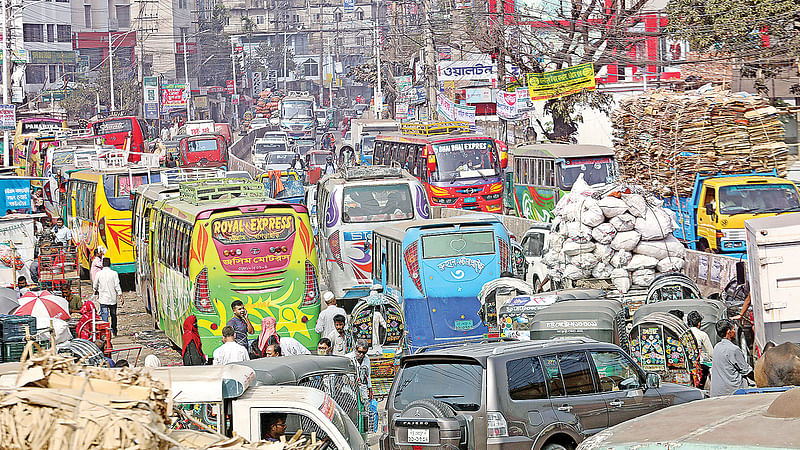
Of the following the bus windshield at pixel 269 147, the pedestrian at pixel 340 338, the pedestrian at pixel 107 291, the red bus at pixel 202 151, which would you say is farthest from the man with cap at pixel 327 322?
the bus windshield at pixel 269 147

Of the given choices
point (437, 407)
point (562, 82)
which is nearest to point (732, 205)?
point (437, 407)

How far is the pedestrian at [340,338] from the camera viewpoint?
50.2ft

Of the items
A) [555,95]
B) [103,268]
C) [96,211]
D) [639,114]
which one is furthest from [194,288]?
[555,95]

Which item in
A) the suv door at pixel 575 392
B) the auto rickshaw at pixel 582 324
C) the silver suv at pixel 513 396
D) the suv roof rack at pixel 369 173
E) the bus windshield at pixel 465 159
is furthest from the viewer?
the bus windshield at pixel 465 159

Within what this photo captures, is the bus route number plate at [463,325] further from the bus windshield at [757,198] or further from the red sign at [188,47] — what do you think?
the red sign at [188,47]

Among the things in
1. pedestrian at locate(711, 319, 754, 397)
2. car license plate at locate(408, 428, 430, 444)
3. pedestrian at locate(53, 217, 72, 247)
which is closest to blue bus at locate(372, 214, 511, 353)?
pedestrian at locate(711, 319, 754, 397)

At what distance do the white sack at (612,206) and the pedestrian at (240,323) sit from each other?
6015 mm

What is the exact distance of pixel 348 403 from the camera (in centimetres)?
1098

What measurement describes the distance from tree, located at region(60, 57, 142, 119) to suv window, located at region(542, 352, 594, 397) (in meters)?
94.9

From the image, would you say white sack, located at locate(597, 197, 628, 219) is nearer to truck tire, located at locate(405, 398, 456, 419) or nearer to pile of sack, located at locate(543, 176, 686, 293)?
pile of sack, located at locate(543, 176, 686, 293)

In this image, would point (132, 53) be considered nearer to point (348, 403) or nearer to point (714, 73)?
point (714, 73)

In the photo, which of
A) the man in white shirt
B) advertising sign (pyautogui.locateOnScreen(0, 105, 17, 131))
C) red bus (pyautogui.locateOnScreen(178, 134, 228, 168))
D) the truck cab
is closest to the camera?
the man in white shirt

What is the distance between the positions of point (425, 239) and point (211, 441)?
11.2 m

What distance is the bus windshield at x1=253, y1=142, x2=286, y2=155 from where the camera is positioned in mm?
52391
